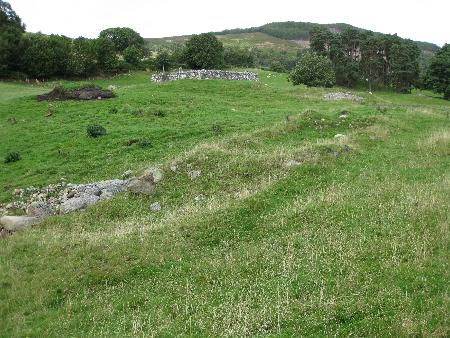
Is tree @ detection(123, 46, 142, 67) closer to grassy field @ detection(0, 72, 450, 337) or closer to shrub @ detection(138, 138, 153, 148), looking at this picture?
grassy field @ detection(0, 72, 450, 337)

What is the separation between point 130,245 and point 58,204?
6.49m

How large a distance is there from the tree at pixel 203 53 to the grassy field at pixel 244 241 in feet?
150

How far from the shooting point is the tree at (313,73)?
44.8 meters

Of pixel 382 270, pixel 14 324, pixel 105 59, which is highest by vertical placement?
pixel 105 59

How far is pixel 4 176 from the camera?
1853 centimetres

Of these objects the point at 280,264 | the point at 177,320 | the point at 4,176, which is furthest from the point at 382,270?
the point at 4,176

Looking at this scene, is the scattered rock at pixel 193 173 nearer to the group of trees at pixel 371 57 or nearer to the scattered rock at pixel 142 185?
the scattered rock at pixel 142 185

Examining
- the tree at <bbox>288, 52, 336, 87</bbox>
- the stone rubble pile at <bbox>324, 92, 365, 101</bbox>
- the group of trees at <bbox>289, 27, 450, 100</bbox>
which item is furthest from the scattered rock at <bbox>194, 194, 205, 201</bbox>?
the group of trees at <bbox>289, 27, 450, 100</bbox>

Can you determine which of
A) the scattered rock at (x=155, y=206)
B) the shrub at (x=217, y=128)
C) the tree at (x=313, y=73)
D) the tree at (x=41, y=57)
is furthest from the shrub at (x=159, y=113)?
the tree at (x=41, y=57)

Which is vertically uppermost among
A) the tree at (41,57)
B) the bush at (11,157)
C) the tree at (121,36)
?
the tree at (121,36)

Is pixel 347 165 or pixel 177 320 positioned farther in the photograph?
pixel 347 165

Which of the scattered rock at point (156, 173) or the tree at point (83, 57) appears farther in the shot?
the tree at point (83, 57)

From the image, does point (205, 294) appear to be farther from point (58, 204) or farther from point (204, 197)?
point (58, 204)

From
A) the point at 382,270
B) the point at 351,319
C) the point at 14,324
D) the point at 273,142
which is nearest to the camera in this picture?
the point at 351,319
